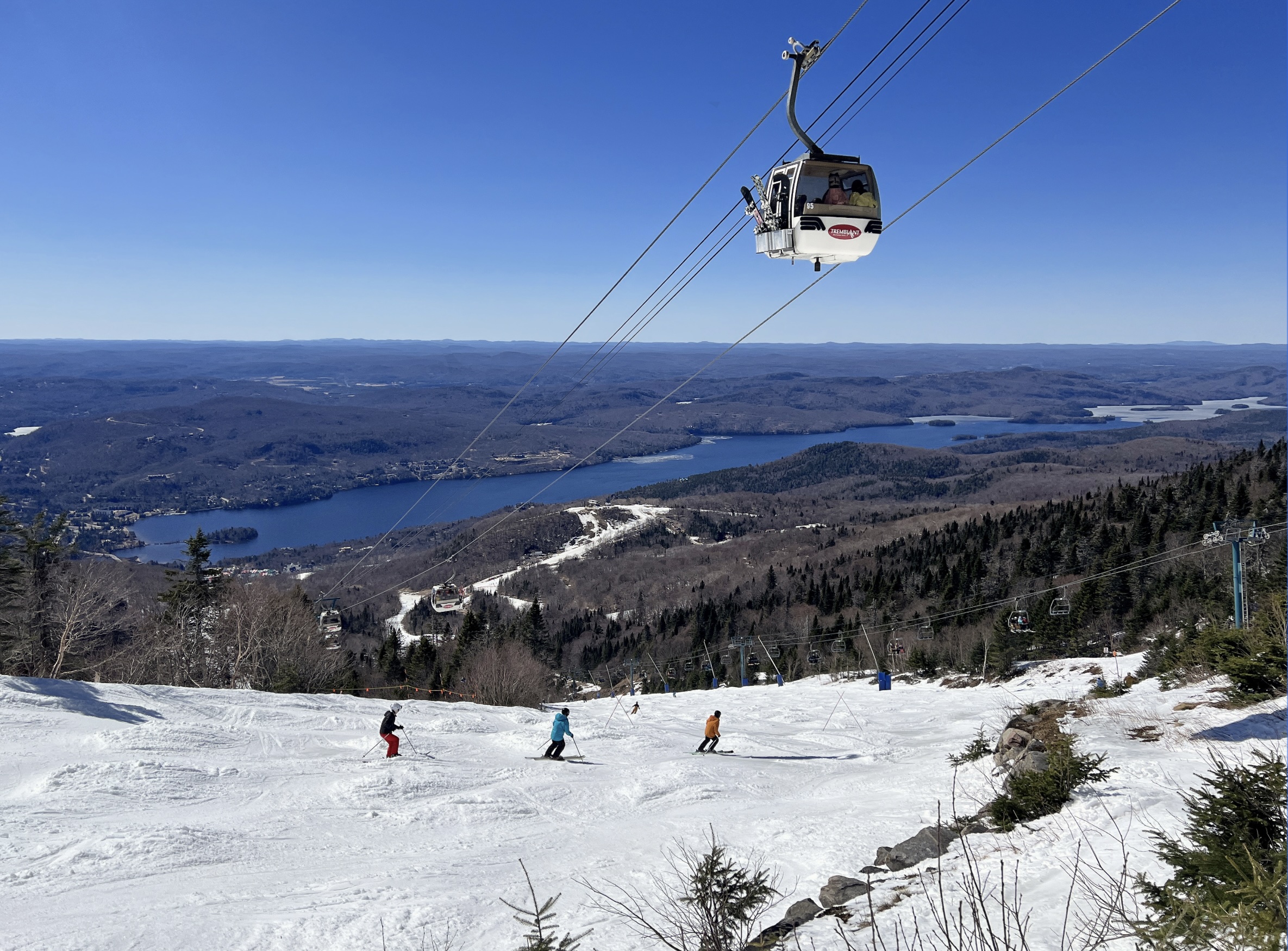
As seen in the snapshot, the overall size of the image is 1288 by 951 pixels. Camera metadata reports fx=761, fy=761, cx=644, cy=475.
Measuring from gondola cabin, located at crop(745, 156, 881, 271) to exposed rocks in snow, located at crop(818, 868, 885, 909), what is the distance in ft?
18.3

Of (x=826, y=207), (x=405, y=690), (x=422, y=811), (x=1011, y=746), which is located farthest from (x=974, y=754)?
(x=405, y=690)

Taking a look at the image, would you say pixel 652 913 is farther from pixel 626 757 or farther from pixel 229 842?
pixel 626 757

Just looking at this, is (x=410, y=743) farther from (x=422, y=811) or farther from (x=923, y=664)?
(x=923, y=664)

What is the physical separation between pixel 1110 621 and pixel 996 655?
52.8 feet

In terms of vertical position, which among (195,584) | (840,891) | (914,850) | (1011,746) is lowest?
(195,584)

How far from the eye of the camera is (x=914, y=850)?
768 cm

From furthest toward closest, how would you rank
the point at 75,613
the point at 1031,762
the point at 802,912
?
the point at 75,613
the point at 1031,762
the point at 802,912

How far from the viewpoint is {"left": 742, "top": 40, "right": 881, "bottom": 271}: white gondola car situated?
6.28 metres

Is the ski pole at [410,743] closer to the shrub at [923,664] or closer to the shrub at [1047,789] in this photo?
the shrub at [1047,789]

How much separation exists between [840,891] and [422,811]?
606cm

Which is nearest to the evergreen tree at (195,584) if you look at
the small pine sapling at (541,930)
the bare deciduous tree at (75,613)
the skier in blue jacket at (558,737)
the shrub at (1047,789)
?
the bare deciduous tree at (75,613)

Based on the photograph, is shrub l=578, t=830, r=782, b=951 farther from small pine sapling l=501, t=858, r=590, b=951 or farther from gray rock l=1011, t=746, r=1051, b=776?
gray rock l=1011, t=746, r=1051, b=776

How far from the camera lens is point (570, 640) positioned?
307 ft

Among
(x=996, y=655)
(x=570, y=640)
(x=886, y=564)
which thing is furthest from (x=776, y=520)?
(x=996, y=655)
